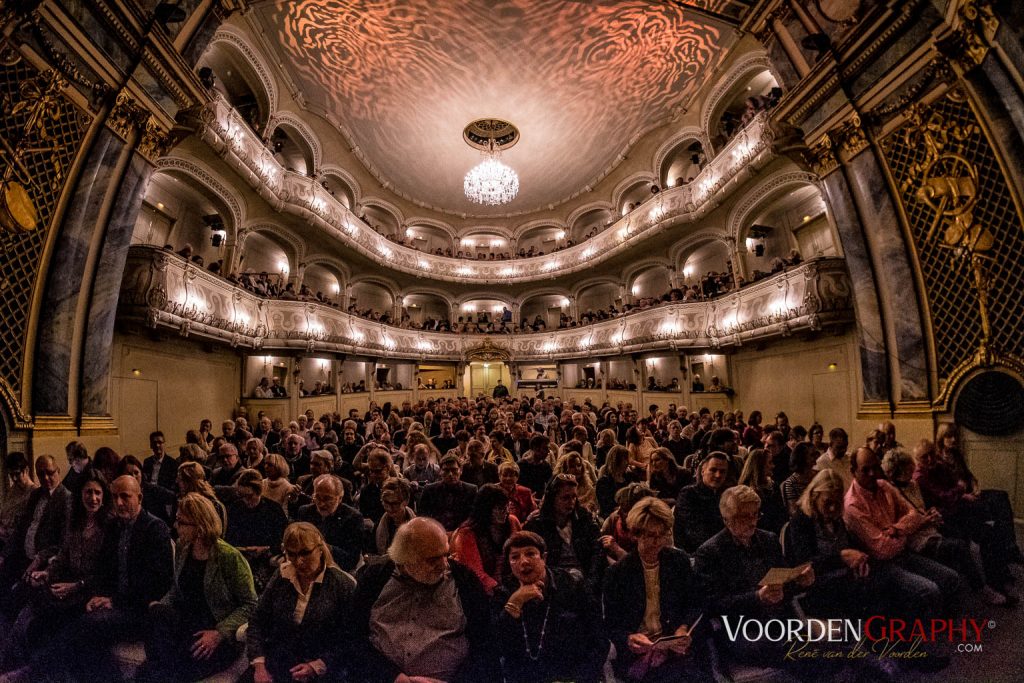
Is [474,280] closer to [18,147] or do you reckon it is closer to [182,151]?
[182,151]

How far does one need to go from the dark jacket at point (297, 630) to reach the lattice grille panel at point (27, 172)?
5639 mm

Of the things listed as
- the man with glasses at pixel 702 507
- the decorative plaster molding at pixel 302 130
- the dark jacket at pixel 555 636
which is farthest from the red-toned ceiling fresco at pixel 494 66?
the dark jacket at pixel 555 636

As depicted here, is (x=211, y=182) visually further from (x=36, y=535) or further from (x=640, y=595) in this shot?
(x=640, y=595)

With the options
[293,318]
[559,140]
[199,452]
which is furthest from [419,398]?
[199,452]

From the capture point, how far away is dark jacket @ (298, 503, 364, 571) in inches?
126

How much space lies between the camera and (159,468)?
5156 millimetres

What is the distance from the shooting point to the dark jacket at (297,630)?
7.22 feet

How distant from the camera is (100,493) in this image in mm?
2902

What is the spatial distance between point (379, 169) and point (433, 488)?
17914 mm

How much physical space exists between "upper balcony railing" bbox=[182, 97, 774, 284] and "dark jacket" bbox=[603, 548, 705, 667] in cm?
848

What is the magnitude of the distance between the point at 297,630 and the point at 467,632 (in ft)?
3.03

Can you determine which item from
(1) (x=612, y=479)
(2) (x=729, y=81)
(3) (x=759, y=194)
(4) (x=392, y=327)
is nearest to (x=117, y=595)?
(1) (x=612, y=479)

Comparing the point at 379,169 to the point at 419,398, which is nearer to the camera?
the point at 379,169

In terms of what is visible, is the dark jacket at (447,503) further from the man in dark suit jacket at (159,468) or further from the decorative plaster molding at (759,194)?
the decorative plaster molding at (759,194)
